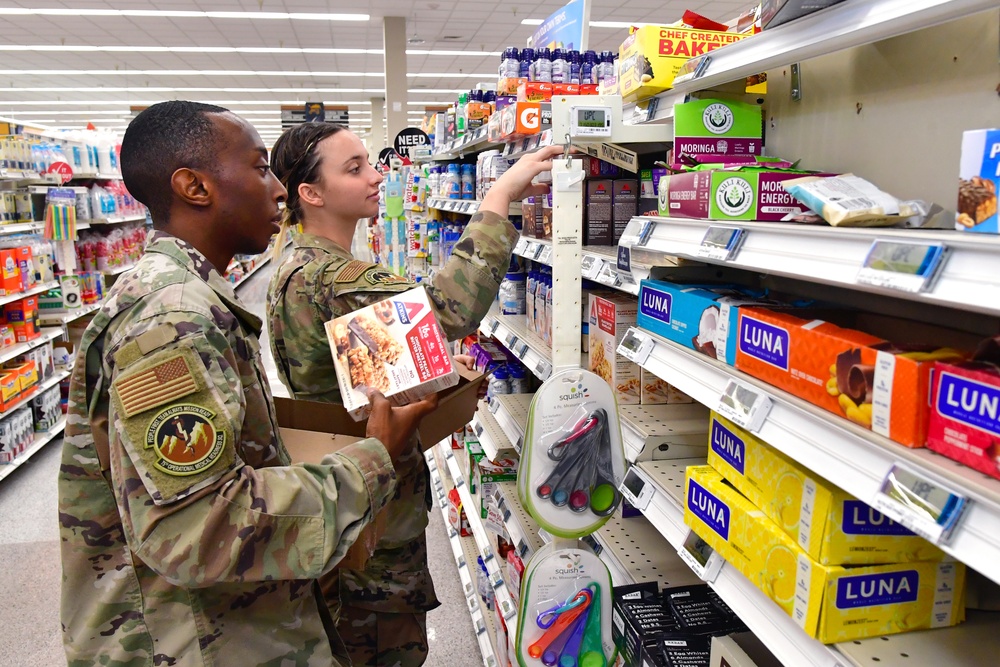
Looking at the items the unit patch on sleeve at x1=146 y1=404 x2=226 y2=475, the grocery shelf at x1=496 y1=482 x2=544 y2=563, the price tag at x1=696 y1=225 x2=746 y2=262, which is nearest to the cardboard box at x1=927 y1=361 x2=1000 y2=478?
the price tag at x1=696 y1=225 x2=746 y2=262

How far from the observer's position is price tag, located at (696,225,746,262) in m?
1.12

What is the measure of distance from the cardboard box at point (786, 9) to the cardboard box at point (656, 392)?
946mm

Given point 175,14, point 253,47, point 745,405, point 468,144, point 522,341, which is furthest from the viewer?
point 253,47

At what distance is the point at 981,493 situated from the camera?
0.69 meters

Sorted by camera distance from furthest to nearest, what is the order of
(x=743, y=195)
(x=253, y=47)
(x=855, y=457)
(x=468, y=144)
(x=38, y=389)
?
(x=253, y=47) < (x=38, y=389) < (x=468, y=144) < (x=743, y=195) < (x=855, y=457)

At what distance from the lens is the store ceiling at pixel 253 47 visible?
10.2 meters

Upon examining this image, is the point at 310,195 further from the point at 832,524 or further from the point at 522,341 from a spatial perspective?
the point at 832,524

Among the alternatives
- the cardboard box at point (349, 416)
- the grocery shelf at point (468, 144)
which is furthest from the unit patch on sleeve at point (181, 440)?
the grocery shelf at point (468, 144)

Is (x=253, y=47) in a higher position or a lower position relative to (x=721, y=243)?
higher

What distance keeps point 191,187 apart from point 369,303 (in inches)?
26.2

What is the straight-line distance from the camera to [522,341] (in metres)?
2.37

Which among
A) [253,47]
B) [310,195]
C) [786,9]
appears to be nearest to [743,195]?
[786,9]

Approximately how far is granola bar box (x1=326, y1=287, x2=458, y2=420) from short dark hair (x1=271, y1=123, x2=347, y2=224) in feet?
2.66

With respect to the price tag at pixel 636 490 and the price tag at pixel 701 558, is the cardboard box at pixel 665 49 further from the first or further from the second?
the price tag at pixel 701 558
